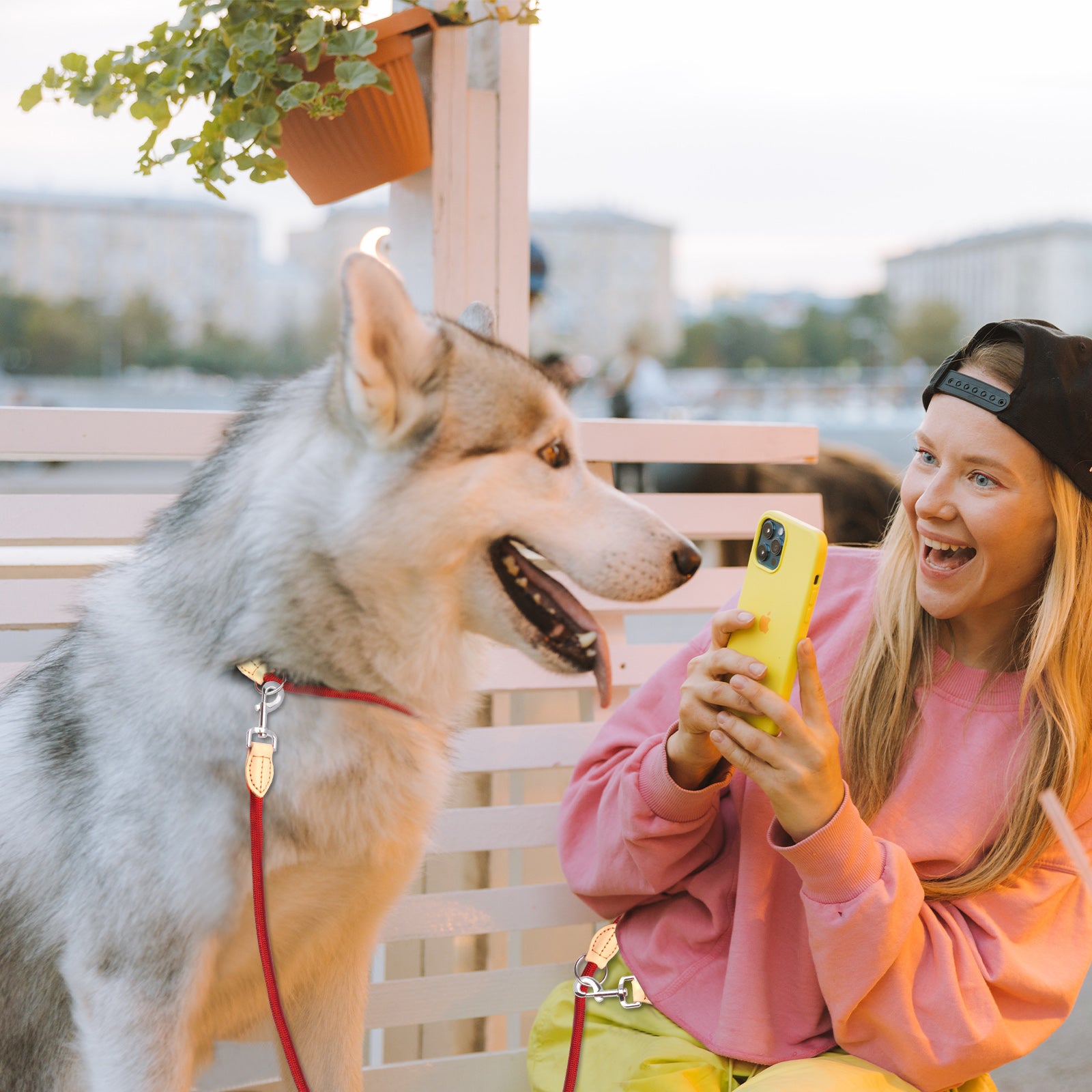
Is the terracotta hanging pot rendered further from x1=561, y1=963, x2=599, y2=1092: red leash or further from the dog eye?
x1=561, y1=963, x2=599, y2=1092: red leash

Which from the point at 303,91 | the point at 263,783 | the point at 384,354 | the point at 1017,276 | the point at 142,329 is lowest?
the point at 263,783

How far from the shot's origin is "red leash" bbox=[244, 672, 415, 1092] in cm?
111

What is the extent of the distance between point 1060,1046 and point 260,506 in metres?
2.39

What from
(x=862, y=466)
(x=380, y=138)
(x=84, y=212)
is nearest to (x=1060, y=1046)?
(x=862, y=466)

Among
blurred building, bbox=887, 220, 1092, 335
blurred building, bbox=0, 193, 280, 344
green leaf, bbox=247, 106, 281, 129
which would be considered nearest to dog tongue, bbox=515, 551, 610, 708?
green leaf, bbox=247, 106, 281, 129

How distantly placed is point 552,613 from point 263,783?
0.41m

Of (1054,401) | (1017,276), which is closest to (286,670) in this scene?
(1054,401)

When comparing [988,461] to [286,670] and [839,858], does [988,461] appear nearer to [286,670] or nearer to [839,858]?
[839,858]

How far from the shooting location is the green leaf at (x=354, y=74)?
64.1 inches

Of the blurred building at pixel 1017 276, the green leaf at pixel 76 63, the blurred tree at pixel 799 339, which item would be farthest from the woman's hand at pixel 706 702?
the blurred tree at pixel 799 339

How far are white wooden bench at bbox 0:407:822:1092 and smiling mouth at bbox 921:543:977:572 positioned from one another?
660 millimetres

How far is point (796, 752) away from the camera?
3.57ft

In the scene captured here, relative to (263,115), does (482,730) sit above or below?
below

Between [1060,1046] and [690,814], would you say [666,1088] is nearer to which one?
[690,814]
